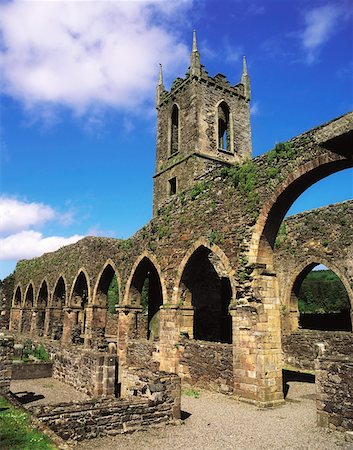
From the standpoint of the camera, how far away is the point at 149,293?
17.0 m

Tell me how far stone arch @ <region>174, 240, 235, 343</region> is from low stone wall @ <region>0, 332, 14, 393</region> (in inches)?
205

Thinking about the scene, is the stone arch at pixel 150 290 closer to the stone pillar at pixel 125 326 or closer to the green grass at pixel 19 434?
the stone pillar at pixel 125 326

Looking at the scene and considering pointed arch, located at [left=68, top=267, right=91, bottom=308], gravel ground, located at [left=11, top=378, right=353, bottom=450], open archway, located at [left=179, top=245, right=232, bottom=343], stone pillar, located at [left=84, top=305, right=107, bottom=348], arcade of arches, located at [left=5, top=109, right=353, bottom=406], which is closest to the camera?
gravel ground, located at [left=11, top=378, right=353, bottom=450]

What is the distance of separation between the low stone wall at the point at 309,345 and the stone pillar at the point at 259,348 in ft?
16.1

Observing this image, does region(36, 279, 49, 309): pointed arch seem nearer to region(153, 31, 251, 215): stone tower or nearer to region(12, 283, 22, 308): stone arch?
region(12, 283, 22, 308): stone arch

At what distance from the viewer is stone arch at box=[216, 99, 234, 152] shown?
2305 cm

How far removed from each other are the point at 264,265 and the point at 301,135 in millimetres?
3079

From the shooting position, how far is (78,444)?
542 cm

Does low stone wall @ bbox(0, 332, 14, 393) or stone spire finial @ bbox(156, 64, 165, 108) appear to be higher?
stone spire finial @ bbox(156, 64, 165, 108)

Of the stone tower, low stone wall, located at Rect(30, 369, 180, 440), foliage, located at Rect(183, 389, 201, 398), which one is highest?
the stone tower

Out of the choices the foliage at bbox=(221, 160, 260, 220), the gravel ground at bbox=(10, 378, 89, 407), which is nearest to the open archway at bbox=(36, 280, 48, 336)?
the gravel ground at bbox=(10, 378, 89, 407)

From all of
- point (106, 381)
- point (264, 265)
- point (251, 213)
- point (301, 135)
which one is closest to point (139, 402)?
point (106, 381)

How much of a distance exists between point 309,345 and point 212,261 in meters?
4.64

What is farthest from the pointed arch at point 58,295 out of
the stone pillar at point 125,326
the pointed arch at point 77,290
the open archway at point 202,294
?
the open archway at point 202,294
